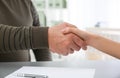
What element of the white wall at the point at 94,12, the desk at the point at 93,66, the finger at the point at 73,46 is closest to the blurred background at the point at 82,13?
the white wall at the point at 94,12

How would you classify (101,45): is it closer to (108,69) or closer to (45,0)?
(108,69)

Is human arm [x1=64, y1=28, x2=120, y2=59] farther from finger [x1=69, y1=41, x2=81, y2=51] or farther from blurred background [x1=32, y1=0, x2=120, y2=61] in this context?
blurred background [x1=32, y1=0, x2=120, y2=61]

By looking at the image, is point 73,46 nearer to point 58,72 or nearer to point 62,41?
point 62,41

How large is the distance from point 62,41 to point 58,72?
20cm

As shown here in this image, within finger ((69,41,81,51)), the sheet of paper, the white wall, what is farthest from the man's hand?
the white wall

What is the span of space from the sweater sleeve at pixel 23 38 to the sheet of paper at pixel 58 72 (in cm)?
8

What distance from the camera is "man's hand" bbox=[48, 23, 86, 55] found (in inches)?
31.0

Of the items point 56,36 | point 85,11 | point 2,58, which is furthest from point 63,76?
point 85,11

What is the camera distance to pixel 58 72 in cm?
65

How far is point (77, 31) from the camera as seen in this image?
2.89 ft

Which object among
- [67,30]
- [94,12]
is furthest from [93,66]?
[94,12]

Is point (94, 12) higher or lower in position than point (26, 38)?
lower

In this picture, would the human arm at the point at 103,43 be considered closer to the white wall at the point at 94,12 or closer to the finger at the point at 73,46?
the finger at the point at 73,46

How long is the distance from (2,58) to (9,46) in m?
0.17
